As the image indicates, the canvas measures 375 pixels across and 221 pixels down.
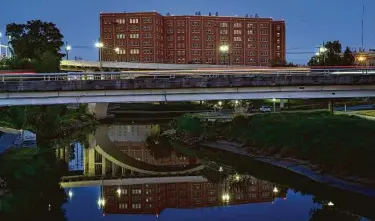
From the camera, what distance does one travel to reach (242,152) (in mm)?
57406

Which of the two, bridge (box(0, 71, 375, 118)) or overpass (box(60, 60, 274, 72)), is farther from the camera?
overpass (box(60, 60, 274, 72))

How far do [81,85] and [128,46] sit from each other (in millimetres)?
156118

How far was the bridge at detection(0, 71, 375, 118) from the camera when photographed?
44.3 meters

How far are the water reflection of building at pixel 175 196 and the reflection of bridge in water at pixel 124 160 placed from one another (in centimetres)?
593

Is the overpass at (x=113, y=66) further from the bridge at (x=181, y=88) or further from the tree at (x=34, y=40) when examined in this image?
the bridge at (x=181, y=88)

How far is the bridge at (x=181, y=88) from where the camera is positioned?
1745 inches

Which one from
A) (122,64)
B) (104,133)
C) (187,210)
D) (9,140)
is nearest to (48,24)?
(122,64)

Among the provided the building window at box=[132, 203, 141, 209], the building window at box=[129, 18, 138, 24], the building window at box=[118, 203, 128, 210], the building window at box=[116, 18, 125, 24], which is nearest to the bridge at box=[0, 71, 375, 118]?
the building window at box=[132, 203, 141, 209]

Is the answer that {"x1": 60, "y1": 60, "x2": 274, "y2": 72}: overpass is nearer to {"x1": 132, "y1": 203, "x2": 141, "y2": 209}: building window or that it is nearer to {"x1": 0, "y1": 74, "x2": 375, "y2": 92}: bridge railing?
{"x1": 0, "y1": 74, "x2": 375, "y2": 92}: bridge railing

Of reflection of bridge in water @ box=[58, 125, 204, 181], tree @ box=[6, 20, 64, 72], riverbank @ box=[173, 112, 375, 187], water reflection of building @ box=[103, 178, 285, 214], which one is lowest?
water reflection of building @ box=[103, 178, 285, 214]

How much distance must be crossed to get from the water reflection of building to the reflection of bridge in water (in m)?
5.93

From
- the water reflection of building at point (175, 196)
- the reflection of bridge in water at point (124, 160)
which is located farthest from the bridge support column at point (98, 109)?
the water reflection of building at point (175, 196)

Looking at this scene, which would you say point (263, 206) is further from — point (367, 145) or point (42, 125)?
point (42, 125)

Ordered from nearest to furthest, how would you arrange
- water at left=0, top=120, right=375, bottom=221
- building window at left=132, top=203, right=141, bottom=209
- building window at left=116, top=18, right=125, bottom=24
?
water at left=0, top=120, right=375, bottom=221 → building window at left=132, top=203, right=141, bottom=209 → building window at left=116, top=18, right=125, bottom=24
